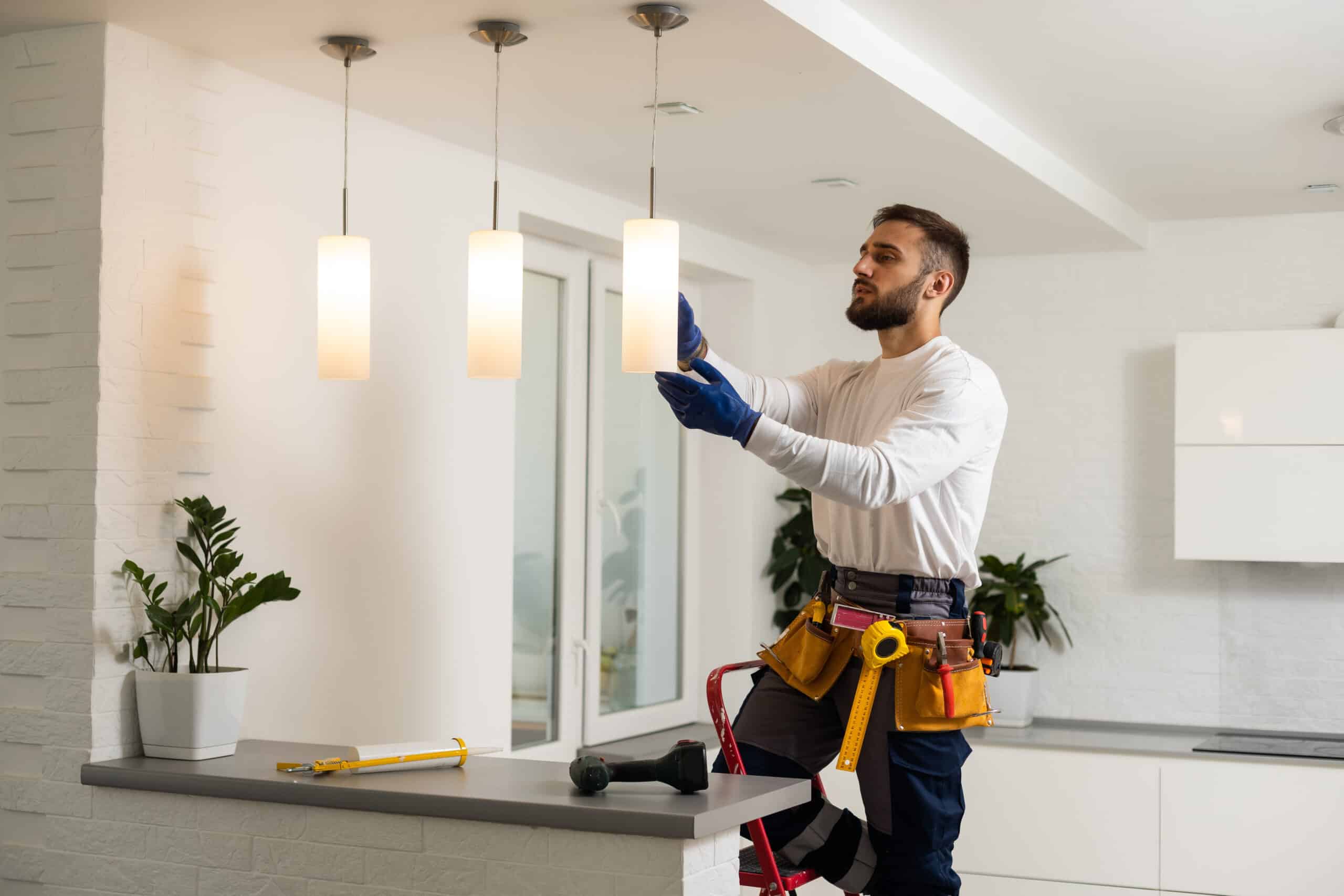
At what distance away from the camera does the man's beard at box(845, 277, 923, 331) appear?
2.94 m

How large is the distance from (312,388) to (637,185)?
1.46m

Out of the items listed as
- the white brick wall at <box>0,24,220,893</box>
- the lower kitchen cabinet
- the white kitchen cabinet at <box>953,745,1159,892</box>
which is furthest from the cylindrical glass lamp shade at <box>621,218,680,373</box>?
the lower kitchen cabinet

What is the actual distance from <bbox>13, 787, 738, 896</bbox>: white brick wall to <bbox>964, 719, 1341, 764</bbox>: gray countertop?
2648 mm

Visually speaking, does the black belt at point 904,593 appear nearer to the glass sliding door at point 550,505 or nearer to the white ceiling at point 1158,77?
the white ceiling at point 1158,77

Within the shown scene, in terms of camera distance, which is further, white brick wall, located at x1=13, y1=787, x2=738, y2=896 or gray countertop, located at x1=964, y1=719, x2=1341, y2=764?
gray countertop, located at x1=964, y1=719, x2=1341, y2=764

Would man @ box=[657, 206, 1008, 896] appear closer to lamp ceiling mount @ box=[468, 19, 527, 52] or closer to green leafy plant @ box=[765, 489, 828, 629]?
lamp ceiling mount @ box=[468, 19, 527, 52]

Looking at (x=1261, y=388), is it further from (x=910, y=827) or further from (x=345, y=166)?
(x=345, y=166)

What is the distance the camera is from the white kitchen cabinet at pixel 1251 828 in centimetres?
433

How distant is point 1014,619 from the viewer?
5199 millimetres

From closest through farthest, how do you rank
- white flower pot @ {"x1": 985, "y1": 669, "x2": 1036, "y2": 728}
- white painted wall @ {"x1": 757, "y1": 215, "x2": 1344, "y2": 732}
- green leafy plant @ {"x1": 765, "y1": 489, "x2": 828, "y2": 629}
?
white painted wall @ {"x1": 757, "y1": 215, "x2": 1344, "y2": 732}, white flower pot @ {"x1": 985, "y1": 669, "x2": 1036, "y2": 728}, green leafy plant @ {"x1": 765, "y1": 489, "x2": 828, "y2": 629}

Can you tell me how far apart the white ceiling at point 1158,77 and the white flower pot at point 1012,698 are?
1.79m

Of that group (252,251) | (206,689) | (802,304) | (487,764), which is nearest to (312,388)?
(252,251)

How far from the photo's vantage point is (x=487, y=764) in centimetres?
273

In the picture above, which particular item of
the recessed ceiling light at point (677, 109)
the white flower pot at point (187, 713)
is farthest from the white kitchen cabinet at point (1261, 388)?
the white flower pot at point (187, 713)
